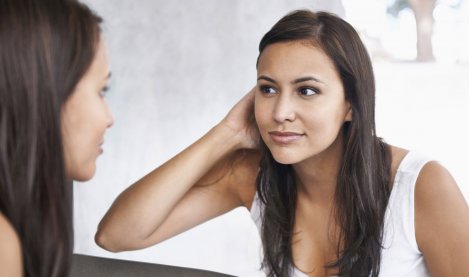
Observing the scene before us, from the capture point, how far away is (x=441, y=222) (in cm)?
169

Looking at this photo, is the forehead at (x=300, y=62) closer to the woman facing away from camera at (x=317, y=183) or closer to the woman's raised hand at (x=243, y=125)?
the woman facing away from camera at (x=317, y=183)

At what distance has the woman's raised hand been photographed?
6.62ft

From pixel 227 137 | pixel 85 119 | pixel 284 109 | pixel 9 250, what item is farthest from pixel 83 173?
pixel 227 137

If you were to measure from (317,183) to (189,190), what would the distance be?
14.4 inches

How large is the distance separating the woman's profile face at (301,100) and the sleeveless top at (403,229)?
0.21 meters

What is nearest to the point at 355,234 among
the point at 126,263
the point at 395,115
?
the point at 126,263

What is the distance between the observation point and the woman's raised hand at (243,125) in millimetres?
2018

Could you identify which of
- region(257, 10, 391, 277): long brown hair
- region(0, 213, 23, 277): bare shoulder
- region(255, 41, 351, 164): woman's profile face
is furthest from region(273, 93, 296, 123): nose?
region(0, 213, 23, 277): bare shoulder

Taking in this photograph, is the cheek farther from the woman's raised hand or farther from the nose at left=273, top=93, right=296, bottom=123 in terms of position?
the woman's raised hand

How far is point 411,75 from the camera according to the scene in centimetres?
417

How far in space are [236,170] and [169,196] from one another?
0.23 metres

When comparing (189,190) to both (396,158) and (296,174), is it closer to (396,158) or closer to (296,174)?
(296,174)

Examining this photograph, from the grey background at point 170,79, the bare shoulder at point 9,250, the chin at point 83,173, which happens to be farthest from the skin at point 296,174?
the grey background at point 170,79

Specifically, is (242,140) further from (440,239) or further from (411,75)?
(411,75)
